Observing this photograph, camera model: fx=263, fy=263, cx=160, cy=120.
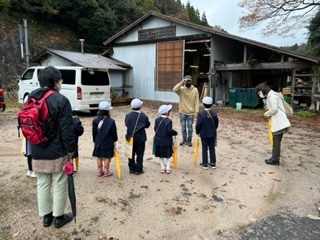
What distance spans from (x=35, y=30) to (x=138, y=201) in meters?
30.9

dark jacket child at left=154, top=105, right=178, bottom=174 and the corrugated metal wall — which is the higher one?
the corrugated metal wall

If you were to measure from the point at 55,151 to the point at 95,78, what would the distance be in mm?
7937

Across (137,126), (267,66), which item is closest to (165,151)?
(137,126)


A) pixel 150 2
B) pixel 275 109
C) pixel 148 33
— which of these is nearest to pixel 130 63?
pixel 148 33

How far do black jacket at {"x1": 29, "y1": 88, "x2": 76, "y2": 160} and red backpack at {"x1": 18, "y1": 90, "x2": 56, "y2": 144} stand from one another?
0.04 meters

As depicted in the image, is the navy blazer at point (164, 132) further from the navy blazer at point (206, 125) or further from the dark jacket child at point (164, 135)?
the navy blazer at point (206, 125)

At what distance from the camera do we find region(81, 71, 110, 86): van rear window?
32.4ft

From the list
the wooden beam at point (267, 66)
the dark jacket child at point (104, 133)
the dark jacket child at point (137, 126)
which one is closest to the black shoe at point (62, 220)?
the dark jacket child at point (104, 133)

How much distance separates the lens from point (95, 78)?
33.8 feet

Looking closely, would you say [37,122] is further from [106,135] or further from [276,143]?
[276,143]

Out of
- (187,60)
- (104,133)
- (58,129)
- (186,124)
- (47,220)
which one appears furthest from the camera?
(187,60)

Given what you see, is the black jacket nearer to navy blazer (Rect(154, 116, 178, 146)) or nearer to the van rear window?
navy blazer (Rect(154, 116, 178, 146))

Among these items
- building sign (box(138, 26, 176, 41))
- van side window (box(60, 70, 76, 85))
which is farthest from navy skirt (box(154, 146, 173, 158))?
building sign (box(138, 26, 176, 41))

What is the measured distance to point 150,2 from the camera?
39938 millimetres
